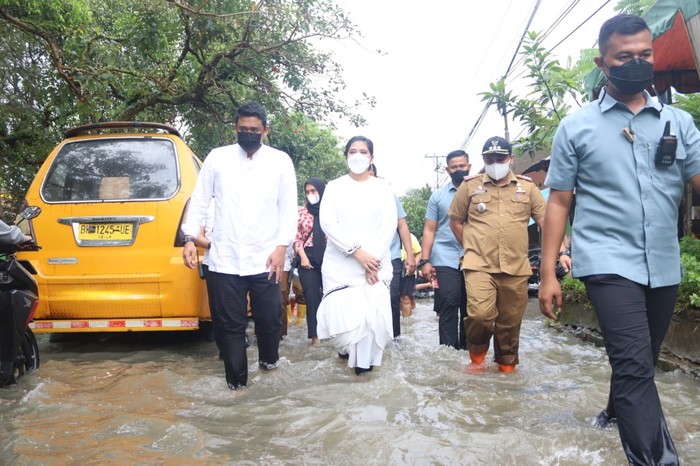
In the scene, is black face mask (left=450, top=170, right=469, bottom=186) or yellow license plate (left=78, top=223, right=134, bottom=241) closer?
yellow license plate (left=78, top=223, right=134, bottom=241)

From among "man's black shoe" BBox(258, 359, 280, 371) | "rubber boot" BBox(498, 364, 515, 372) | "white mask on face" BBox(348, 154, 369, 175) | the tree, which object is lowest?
"rubber boot" BBox(498, 364, 515, 372)

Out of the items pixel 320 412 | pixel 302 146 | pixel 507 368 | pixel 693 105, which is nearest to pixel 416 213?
pixel 302 146

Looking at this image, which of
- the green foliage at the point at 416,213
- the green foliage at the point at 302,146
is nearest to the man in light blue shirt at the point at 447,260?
the green foliage at the point at 302,146

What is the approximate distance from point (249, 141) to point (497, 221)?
182cm

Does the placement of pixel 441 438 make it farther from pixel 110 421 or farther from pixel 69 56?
pixel 69 56

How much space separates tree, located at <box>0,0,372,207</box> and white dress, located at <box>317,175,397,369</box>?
3.93 meters

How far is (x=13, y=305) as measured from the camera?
377cm

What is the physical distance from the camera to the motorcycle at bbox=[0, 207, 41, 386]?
3.74 meters

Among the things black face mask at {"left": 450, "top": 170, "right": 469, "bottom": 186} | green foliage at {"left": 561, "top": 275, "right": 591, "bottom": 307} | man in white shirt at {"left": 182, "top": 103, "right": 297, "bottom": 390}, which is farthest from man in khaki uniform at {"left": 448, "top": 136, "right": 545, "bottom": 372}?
green foliage at {"left": 561, "top": 275, "right": 591, "bottom": 307}

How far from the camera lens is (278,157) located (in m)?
4.16

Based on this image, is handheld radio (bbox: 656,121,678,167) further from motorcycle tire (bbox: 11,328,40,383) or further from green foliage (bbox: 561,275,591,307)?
green foliage (bbox: 561,275,591,307)

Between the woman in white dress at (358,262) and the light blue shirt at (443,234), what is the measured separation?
0.85 meters

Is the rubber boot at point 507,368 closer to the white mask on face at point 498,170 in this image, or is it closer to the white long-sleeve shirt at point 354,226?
the white long-sleeve shirt at point 354,226

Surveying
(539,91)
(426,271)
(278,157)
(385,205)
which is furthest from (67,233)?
(539,91)
